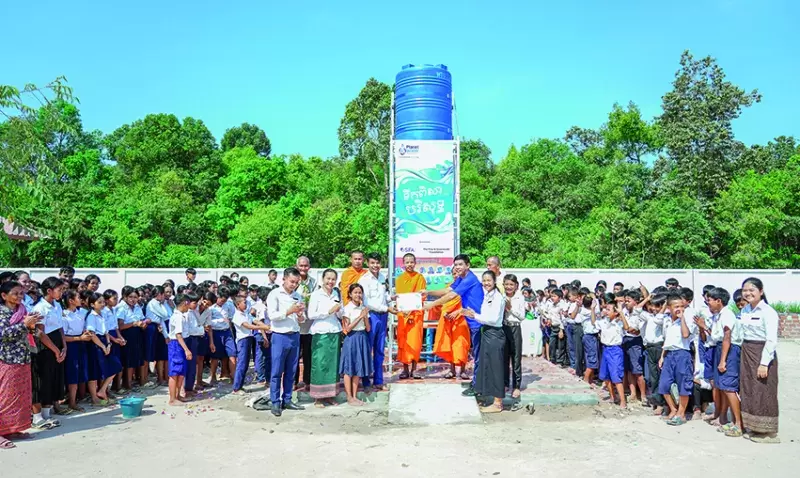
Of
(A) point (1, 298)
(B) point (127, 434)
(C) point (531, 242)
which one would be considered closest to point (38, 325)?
(A) point (1, 298)

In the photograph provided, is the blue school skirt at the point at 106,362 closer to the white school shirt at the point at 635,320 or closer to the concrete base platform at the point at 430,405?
the concrete base platform at the point at 430,405

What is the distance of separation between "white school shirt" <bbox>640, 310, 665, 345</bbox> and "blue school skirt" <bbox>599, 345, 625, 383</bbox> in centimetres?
41

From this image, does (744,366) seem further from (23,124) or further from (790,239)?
(790,239)

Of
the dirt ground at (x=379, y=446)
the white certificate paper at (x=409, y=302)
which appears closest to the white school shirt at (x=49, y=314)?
the dirt ground at (x=379, y=446)

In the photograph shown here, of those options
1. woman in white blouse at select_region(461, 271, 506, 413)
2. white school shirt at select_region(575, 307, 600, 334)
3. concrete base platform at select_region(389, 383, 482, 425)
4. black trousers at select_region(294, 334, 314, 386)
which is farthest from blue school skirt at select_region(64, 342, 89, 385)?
white school shirt at select_region(575, 307, 600, 334)

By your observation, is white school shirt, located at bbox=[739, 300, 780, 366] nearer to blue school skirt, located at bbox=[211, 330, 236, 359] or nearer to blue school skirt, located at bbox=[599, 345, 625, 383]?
blue school skirt, located at bbox=[599, 345, 625, 383]

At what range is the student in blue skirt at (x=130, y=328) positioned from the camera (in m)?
7.89

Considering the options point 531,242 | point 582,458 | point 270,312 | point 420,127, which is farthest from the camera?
point 531,242

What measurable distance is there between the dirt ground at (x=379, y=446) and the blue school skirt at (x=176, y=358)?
47cm

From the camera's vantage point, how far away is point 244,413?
711 centimetres

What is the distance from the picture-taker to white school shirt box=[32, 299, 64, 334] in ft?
21.1

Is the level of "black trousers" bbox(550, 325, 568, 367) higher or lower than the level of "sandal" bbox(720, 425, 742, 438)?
higher

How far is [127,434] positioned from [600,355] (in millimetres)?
5922

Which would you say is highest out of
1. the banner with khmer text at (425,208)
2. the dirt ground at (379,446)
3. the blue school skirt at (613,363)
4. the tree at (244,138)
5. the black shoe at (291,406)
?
the tree at (244,138)
